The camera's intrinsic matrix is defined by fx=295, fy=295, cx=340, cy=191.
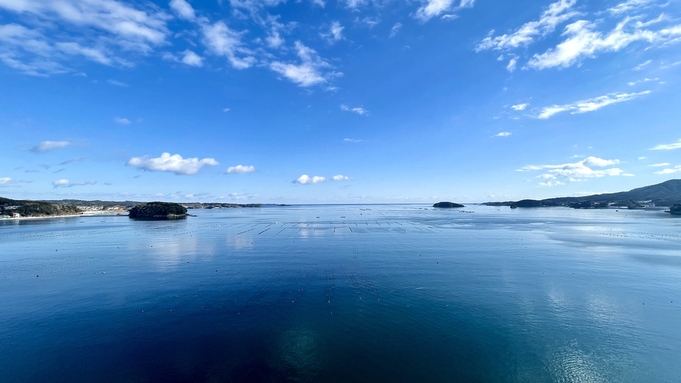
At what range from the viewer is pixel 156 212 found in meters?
122

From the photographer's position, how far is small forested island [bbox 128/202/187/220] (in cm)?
12131

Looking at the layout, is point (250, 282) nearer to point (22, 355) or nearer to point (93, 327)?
point (93, 327)

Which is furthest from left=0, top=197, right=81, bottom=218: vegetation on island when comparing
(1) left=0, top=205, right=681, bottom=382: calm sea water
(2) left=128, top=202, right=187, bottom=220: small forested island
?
(1) left=0, top=205, right=681, bottom=382: calm sea water

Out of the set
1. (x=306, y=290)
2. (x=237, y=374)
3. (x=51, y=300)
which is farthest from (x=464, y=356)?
(x=51, y=300)

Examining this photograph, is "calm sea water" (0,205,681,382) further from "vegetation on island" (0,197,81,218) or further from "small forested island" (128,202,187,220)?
"vegetation on island" (0,197,81,218)

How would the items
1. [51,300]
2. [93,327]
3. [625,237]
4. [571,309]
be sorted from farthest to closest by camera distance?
[625,237] < [51,300] < [571,309] < [93,327]

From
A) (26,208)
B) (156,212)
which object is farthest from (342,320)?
(26,208)

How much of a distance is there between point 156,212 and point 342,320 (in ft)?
421

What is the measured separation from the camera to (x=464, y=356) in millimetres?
14359

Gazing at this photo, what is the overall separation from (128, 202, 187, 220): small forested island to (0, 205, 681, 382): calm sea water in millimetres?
91315

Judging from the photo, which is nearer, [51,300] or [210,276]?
[51,300]

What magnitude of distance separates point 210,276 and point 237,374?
18.1 m

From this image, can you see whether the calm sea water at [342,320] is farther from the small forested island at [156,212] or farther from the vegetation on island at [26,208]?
the vegetation on island at [26,208]

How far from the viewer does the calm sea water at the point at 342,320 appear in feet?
43.4
